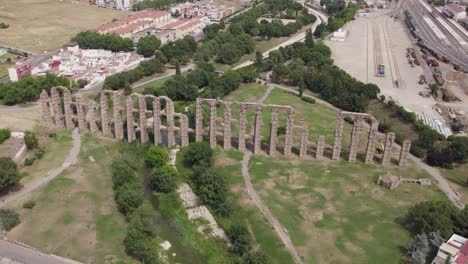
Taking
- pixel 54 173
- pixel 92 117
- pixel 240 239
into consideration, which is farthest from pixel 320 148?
pixel 54 173

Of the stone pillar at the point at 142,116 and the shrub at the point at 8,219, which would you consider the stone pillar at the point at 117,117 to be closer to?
the stone pillar at the point at 142,116

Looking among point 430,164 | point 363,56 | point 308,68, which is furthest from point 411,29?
point 430,164

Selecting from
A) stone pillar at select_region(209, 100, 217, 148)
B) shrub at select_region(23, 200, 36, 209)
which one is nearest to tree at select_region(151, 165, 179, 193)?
stone pillar at select_region(209, 100, 217, 148)

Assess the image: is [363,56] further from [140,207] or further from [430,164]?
[140,207]

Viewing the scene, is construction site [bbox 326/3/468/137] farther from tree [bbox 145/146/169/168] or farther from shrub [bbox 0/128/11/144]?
shrub [bbox 0/128/11/144]

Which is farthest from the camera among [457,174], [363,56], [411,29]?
[411,29]

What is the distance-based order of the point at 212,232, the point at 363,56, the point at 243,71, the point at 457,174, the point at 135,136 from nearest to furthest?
the point at 212,232
the point at 457,174
the point at 135,136
the point at 243,71
the point at 363,56
